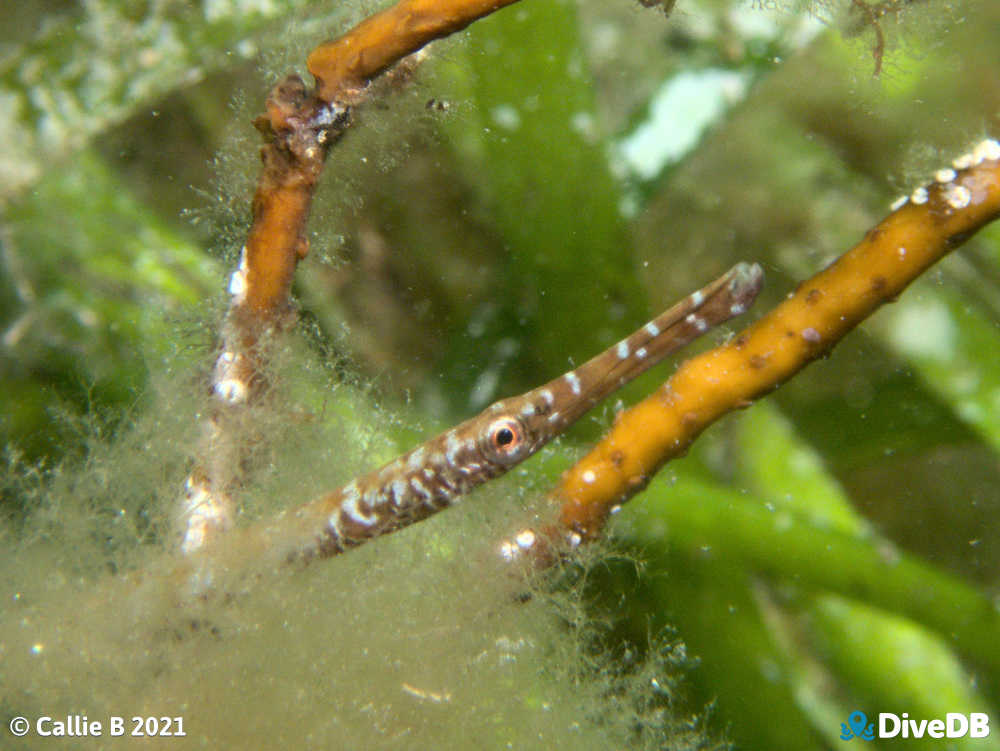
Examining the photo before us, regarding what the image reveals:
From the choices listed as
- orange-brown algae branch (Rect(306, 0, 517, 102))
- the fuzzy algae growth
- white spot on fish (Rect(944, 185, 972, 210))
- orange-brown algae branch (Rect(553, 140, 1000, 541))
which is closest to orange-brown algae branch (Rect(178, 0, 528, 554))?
orange-brown algae branch (Rect(306, 0, 517, 102))

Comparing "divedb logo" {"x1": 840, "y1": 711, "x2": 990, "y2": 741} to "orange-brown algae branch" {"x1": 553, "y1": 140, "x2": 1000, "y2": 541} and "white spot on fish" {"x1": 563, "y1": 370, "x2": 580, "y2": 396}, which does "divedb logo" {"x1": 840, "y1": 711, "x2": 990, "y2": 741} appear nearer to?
"orange-brown algae branch" {"x1": 553, "y1": 140, "x2": 1000, "y2": 541}

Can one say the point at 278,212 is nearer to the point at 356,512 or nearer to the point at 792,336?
the point at 356,512

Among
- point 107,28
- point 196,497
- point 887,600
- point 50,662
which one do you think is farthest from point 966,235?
point 107,28

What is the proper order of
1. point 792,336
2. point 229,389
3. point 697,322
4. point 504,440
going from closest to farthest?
point 792,336 → point 697,322 → point 504,440 → point 229,389

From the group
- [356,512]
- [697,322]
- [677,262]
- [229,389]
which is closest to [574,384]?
[697,322]

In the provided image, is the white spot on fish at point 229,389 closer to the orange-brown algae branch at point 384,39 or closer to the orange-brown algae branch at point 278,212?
the orange-brown algae branch at point 278,212

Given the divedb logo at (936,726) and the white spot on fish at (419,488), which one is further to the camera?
the divedb logo at (936,726)

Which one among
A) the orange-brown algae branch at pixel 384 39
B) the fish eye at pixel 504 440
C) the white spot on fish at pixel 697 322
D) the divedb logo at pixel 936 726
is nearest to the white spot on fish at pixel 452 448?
the fish eye at pixel 504 440

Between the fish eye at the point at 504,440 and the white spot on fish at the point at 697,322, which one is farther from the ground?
the white spot on fish at the point at 697,322
